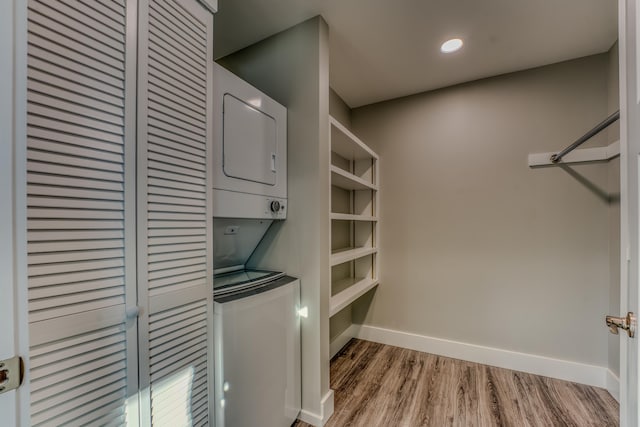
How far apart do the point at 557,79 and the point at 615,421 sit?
2423 millimetres

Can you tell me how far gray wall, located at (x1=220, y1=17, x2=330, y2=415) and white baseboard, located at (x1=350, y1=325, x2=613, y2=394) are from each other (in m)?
1.17

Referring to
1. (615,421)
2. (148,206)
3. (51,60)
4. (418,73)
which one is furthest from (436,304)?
(51,60)

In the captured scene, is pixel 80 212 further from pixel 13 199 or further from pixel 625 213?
pixel 625 213

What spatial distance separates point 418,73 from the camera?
228 cm

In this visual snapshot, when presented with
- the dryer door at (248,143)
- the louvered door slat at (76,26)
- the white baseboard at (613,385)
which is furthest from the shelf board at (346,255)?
the white baseboard at (613,385)

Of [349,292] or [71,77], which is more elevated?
[71,77]

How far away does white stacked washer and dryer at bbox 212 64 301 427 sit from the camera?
1.24 meters

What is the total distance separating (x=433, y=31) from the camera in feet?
5.86

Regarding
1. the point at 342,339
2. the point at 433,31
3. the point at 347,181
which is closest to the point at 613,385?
the point at 342,339

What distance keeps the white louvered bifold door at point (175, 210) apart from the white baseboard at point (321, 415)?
772 millimetres

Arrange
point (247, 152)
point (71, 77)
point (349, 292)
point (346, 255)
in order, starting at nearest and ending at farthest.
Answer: point (71, 77) < point (247, 152) < point (346, 255) < point (349, 292)

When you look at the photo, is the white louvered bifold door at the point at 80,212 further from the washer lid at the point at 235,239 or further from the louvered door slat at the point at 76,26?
the washer lid at the point at 235,239

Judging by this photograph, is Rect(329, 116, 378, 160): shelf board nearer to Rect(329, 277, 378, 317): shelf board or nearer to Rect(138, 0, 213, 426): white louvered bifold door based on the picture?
Rect(138, 0, 213, 426): white louvered bifold door

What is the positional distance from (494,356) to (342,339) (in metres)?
1.34
